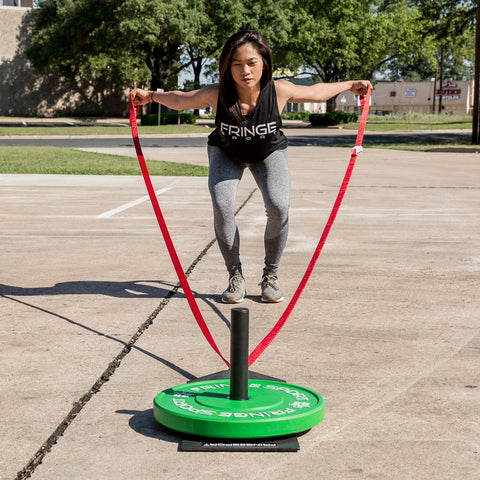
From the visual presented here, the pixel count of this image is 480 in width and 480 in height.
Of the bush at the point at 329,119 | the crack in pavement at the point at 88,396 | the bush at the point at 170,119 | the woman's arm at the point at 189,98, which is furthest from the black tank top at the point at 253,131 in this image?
the bush at the point at 329,119

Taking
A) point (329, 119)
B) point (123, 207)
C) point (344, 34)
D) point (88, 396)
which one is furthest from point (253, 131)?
point (344, 34)

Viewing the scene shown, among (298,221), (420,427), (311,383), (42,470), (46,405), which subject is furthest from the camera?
(298,221)

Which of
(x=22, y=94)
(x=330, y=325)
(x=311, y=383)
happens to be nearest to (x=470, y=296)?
(x=330, y=325)

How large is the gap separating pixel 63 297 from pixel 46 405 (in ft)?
6.91

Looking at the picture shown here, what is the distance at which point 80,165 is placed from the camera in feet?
55.5

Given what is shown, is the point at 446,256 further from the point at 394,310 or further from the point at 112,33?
the point at 112,33

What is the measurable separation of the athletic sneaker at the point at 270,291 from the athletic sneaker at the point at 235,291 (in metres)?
0.14

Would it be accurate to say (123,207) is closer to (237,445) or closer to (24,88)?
(237,445)

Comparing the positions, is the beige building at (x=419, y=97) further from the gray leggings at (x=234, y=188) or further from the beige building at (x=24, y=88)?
the gray leggings at (x=234, y=188)

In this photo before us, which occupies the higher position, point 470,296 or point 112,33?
point 112,33

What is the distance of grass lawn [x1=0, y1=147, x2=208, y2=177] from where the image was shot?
1557cm

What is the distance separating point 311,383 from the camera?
11.5 ft

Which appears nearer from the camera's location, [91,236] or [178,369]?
[178,369]

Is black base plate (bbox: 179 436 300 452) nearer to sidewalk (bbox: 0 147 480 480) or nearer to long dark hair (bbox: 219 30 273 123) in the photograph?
sidewalk (bbox: 0 147 480 480)
